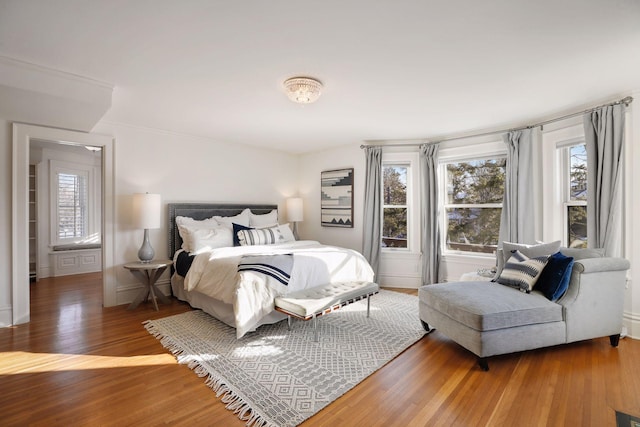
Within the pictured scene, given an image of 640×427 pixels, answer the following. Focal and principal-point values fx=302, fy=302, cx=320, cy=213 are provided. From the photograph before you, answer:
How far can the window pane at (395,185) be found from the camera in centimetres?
498

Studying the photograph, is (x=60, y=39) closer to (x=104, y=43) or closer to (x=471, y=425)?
(x=104, y=43)

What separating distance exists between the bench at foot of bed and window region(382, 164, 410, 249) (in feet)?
6.21

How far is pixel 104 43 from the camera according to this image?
206 centimetres

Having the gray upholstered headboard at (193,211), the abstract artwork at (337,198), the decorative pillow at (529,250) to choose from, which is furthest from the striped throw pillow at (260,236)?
the decorative pillow at (529,250)

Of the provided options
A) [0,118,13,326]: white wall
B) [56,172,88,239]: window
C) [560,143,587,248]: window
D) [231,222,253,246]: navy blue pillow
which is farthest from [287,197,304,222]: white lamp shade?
[56,172,88,239]: window

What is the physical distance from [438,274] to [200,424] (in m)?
3.79

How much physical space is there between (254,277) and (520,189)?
340 centimetres

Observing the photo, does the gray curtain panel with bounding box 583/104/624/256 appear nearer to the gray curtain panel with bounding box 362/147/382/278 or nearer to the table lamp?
the gray curtain panel with bounding box 362/147/382/278

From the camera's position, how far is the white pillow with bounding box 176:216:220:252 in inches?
155

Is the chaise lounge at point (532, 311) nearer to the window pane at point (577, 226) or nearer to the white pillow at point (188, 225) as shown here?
the window pane at point (577, 226)

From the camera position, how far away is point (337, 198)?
17.6 feet

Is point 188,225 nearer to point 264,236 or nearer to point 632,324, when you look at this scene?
point 264,236

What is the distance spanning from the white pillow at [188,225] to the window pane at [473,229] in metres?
3.55

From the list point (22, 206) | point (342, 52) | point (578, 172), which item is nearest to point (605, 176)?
point (578, 172)
